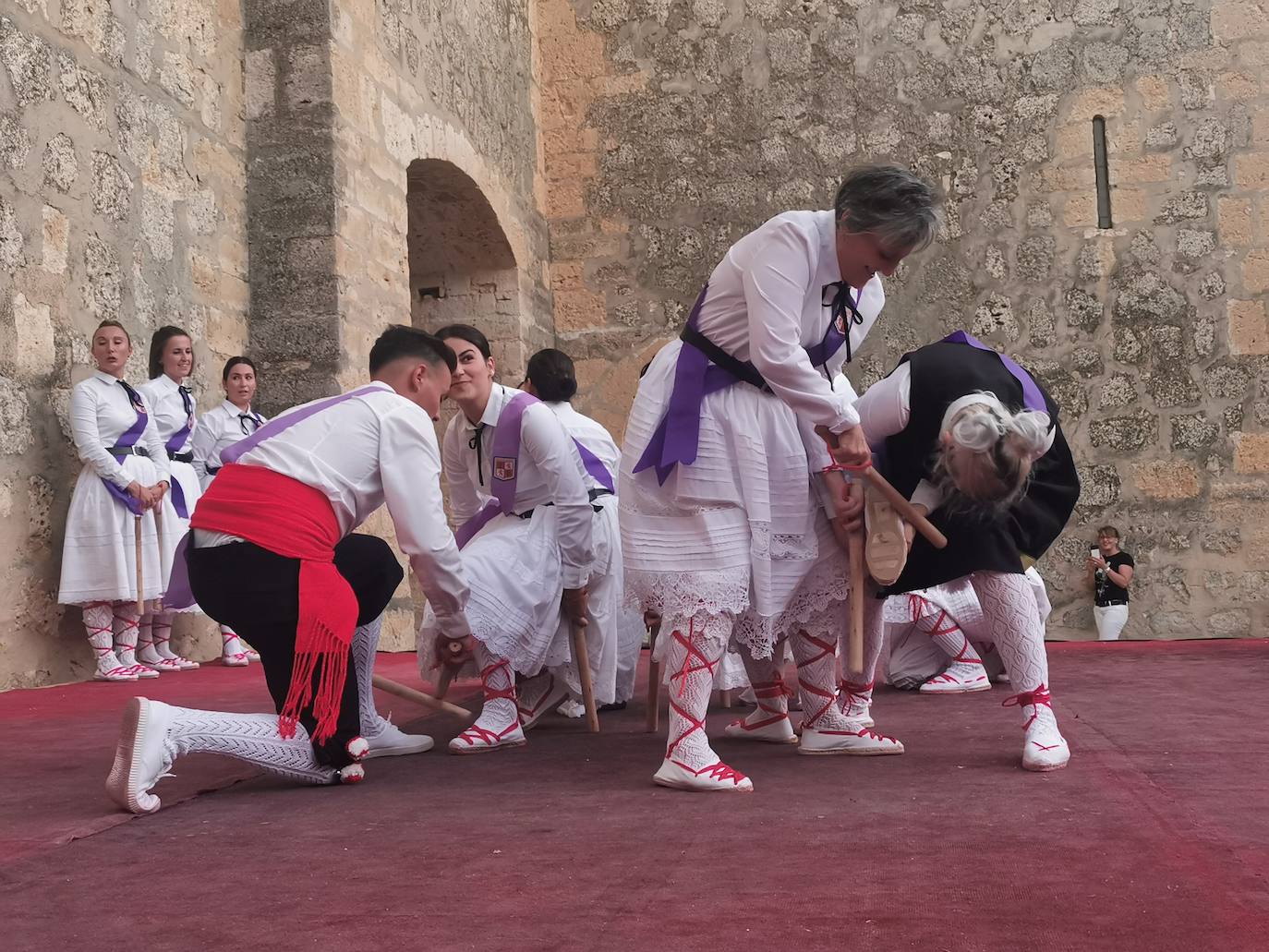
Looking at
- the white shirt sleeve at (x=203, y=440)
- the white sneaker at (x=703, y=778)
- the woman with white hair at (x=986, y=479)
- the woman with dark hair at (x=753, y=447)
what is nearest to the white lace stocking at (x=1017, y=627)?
the woman with white hair at (x=986, y=479)

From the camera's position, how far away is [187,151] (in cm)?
562

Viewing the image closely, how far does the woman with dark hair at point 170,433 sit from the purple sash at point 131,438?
152 millimetres

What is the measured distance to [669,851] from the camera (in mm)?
1957

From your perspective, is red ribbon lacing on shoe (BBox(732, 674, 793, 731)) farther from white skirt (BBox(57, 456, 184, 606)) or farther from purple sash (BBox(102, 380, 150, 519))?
purple sash (BBox(102, 380, 150, 519))

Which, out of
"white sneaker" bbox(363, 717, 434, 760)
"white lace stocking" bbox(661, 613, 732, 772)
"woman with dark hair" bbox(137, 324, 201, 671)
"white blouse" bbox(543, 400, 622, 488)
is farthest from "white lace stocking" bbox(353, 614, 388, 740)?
"woman with dark hair" bbox(137, 324, 201, 671)

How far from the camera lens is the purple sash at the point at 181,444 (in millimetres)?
5359

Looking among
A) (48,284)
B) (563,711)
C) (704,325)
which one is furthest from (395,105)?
(704,325)

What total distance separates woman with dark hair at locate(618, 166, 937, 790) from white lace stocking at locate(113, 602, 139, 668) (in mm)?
3000

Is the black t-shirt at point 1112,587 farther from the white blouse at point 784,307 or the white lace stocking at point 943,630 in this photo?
the white blouse at point 784,307

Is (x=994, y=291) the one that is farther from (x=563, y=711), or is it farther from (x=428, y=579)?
(x=428, y=579)

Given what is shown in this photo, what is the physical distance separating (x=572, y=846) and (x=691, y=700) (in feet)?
1.98

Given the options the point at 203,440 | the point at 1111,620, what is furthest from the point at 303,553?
the point at 1111,620

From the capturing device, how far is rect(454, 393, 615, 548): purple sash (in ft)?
11.2

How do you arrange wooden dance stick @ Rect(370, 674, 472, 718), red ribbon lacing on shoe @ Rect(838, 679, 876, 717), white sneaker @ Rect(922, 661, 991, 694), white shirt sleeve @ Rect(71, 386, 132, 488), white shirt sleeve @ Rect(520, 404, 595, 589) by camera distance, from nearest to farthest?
1. wooden dance stick @ Rect(370, 674, 472, 718)
2. red ribbon lacing on shoe @ Rect(838, 679, 876, 717)
3. white shirt sleeve @ Rect(520, 404, 595, 589)
4. white sneaker @ Rect(922, 661, 991, 694)
5. white shirt sleeve @ Rect(71, 386, 132, 488)
